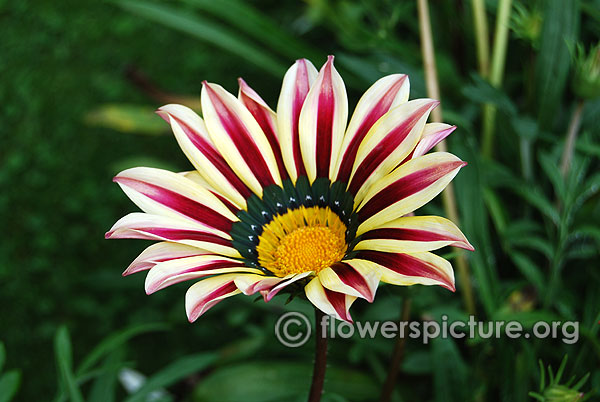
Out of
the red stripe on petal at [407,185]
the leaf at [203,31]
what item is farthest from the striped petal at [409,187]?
the leaf at [203,31]

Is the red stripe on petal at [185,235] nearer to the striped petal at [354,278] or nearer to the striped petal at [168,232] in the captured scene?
the striped petal at [168,232]

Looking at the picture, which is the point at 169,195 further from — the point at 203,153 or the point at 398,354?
the point at 398,354

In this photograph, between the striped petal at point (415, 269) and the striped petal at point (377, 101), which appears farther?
the striped petal at point (377, 101)

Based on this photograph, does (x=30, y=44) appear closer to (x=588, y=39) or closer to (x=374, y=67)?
(x=374, y=67)

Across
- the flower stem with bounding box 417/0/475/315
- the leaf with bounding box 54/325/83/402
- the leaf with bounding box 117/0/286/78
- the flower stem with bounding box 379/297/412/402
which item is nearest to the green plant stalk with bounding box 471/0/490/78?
the flower stem with bounding box 417/0/475/315

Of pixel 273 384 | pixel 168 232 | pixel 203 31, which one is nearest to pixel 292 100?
pixel 168 232
